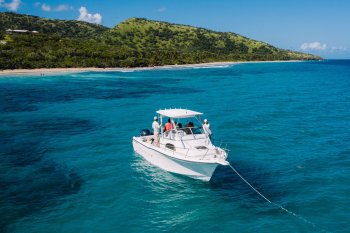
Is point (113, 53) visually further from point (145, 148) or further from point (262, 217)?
point (262, 217)

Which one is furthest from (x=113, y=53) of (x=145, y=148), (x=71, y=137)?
(x=145, y=148)

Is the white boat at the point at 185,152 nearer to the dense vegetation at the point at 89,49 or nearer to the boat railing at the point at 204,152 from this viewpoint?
the boat railing at the point at 204,152

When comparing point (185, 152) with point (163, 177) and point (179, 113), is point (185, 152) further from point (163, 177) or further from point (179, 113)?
point (179, 113)

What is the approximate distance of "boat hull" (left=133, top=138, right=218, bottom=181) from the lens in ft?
68.1

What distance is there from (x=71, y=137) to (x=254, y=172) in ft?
56.1

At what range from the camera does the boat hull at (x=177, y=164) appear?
20.8m

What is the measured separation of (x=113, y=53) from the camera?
127m

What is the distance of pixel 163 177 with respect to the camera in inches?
888

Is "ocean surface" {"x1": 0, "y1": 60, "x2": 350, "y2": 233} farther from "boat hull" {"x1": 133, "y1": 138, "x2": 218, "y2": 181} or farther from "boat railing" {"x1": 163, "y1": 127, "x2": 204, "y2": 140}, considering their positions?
"boat railing" {"x1": 163, "y1": 127, "x2": 204, "y2": 140}

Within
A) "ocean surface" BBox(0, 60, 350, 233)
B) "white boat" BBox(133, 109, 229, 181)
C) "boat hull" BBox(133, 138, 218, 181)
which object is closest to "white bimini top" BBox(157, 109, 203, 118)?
"white boat" BBox(133, 109, 229, 181)

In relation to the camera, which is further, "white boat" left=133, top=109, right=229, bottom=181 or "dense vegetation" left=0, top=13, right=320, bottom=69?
"dense vegetation" left=0, top=13, right=320, bottom=69

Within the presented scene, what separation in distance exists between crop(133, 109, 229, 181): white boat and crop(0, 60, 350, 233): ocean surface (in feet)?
2.18

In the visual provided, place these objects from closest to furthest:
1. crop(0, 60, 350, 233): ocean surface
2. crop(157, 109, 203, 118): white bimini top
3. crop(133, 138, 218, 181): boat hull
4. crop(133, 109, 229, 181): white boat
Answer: crop(0, 60, 350, 233): ocean surface < crop(133, 138, 218, 181): boat hull < crop(133, 109, 229, 181): white boat < crop(157, 109, 203, 118): white bimini top

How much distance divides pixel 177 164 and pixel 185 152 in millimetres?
870
